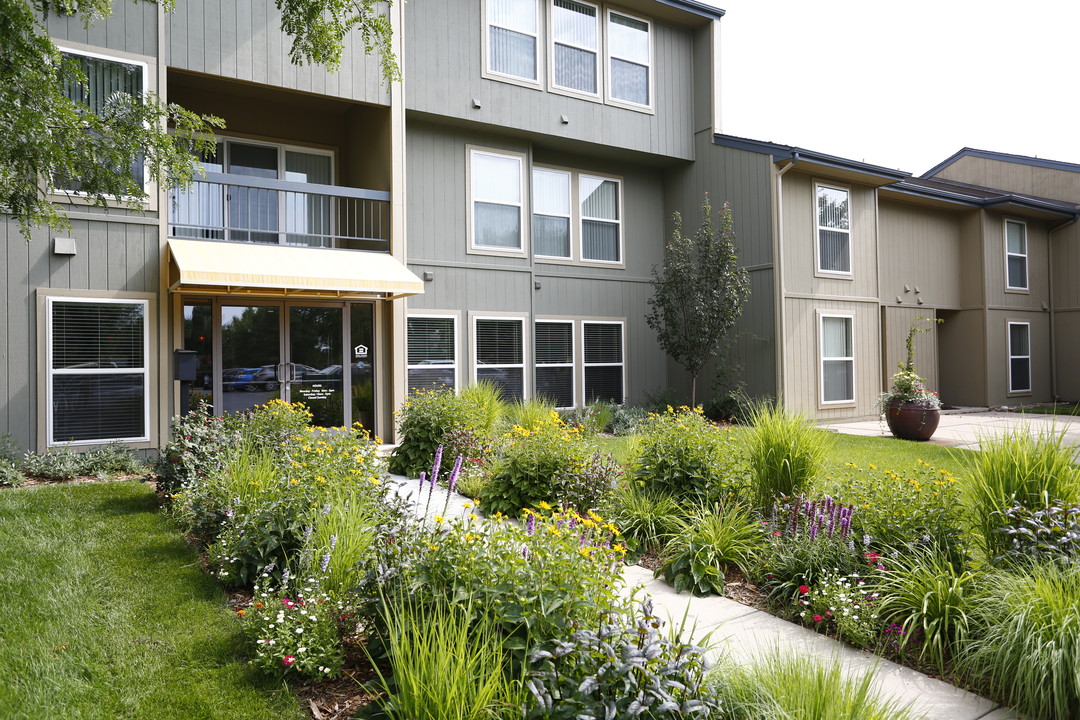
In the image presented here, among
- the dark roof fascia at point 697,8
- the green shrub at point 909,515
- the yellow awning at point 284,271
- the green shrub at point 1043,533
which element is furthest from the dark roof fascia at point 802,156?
the green shrub at point 1043,533

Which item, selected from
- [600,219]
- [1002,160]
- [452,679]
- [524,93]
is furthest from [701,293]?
[1002,160]

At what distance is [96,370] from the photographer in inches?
361

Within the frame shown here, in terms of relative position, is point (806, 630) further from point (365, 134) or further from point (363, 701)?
point (365, 134)

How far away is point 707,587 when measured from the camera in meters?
4.70

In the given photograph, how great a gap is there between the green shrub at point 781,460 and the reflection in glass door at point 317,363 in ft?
24.2

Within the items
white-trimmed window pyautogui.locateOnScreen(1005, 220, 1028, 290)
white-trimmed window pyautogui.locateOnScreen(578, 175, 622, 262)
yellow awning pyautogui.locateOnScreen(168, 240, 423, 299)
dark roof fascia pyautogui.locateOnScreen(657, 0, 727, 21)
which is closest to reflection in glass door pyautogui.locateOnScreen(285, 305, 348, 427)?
yellow awning pyautogui.locateOnScreen(168, 240, 423, 299)

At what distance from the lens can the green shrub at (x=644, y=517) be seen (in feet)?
18.1

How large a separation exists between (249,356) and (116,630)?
23.5 ft

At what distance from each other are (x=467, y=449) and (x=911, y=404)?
319 inches

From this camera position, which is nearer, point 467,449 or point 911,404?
point 467,449

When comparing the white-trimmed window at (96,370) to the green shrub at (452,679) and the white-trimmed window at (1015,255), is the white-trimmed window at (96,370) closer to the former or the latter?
the green shrub at (452,679)

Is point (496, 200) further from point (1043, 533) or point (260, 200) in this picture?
point (1043, 533)

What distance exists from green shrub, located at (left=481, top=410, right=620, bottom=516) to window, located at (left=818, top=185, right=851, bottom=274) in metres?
10.2

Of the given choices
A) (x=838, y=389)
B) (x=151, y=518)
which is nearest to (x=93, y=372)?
(x=151, y=518)
